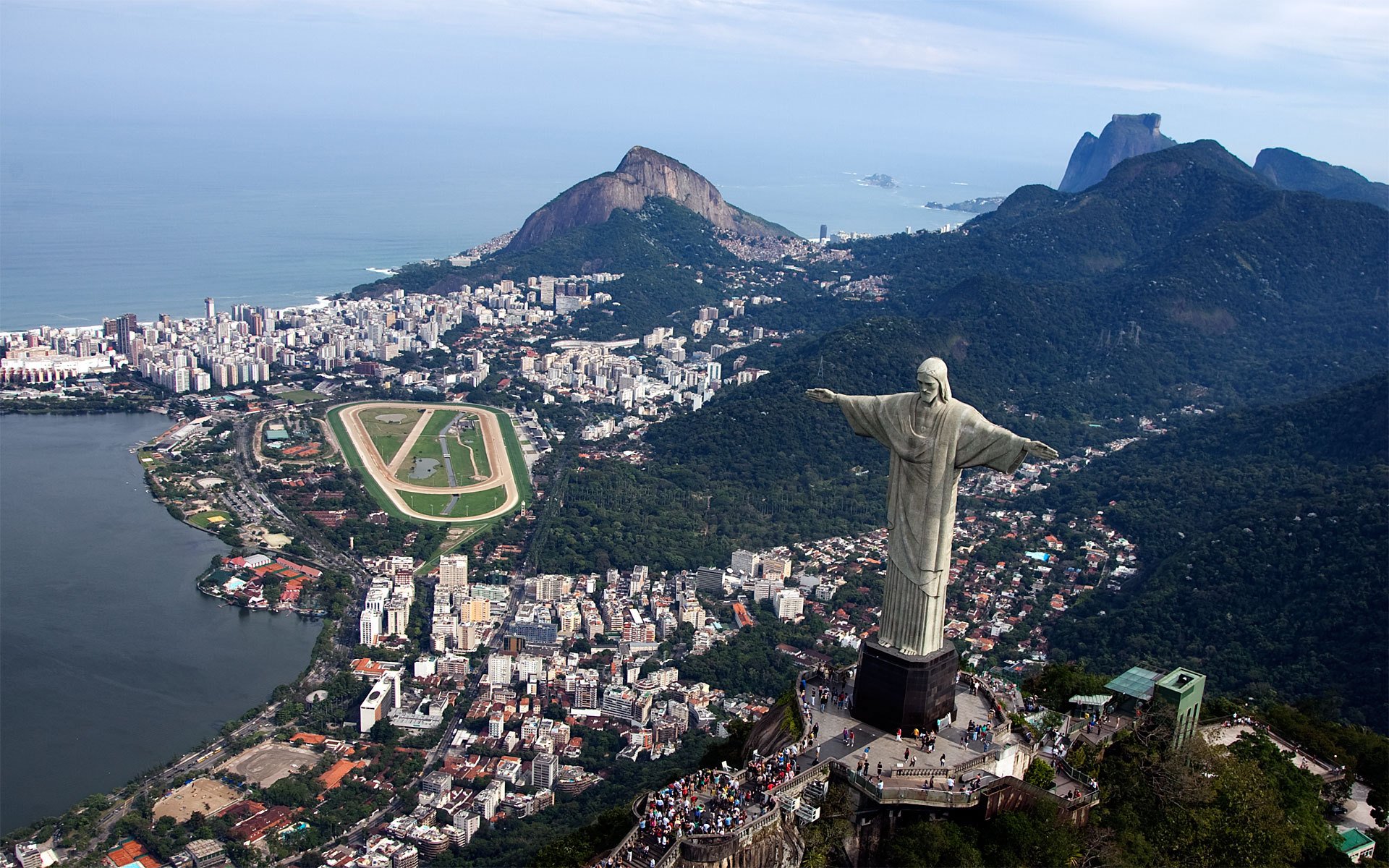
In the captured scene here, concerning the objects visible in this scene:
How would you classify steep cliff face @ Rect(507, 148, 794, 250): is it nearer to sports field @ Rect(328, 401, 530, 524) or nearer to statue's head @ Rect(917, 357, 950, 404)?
sports field @ Rect(328, 401, 530, 524)

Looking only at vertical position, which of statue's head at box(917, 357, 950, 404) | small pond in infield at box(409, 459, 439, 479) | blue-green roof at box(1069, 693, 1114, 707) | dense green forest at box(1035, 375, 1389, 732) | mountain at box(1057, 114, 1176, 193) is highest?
mountain at box(1057, 114, 1176, 193)

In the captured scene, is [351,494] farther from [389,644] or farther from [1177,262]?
[1177,262]

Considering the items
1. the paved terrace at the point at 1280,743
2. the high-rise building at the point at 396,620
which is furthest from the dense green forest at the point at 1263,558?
the high-rise building at the point at 396,620

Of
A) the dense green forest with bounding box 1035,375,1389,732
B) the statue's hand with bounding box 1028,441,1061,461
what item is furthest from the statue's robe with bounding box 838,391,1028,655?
the dense green forest with bounding box 1035,375,1389,732

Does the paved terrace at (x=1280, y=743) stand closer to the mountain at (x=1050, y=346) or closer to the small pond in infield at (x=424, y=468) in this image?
the mountain at (x=1050, y=346)

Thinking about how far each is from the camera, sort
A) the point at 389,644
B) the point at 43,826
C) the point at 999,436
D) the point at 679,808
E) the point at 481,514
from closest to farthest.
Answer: the point at 679,808, the point at 999,436, the point at 43,826, the point at 389,644, the point at 481,514

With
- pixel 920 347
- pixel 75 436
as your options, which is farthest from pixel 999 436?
pixel 75 436

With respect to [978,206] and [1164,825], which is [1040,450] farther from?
[978,206]
